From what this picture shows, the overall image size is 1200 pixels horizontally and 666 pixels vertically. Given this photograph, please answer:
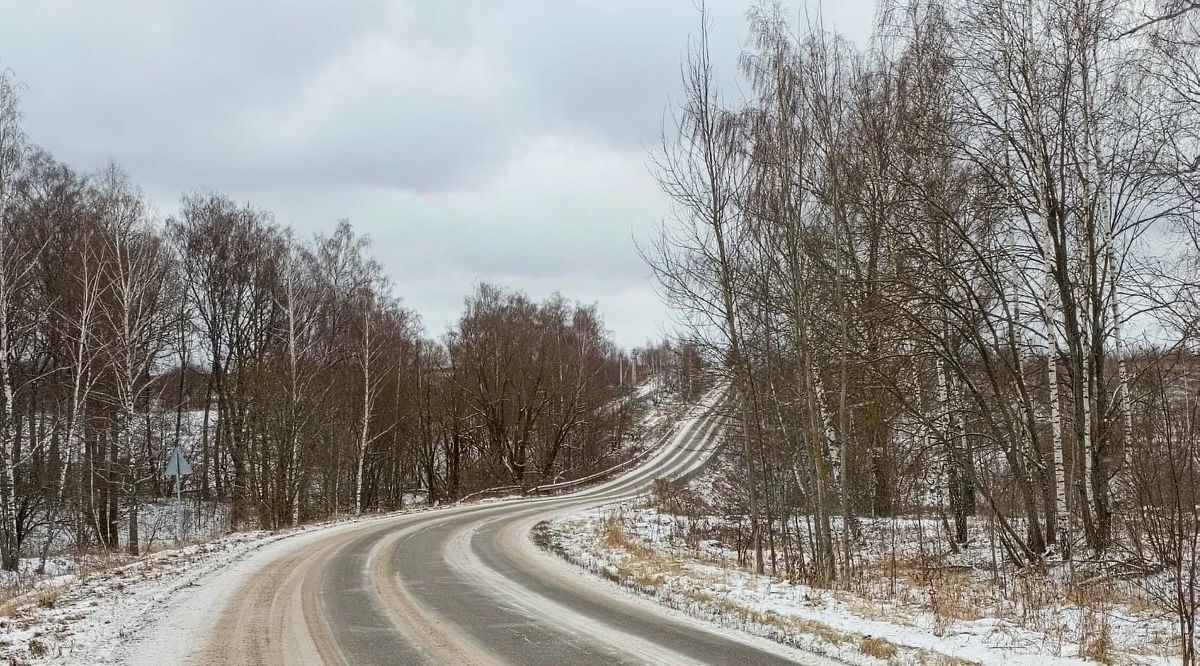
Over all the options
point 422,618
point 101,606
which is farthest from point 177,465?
point 422,618

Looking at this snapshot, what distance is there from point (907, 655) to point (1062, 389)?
8.98m

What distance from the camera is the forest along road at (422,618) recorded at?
22.2ft

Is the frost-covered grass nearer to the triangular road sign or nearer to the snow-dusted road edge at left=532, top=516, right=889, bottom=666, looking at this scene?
the snow-dusted road edge at left=532, top=516, right=889, bottom=666

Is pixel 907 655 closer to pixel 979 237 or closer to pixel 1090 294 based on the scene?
pixel 1090 294

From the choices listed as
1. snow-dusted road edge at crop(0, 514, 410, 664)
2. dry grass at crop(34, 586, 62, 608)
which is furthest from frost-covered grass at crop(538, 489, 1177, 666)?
dry grass at crop(34, 586, 62, 608)

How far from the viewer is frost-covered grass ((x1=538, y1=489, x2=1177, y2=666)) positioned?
6.90 meters

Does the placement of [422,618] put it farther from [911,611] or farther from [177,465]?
[177,465]

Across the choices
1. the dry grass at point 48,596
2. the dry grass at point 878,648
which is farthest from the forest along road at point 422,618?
the dry grass at point 48,596

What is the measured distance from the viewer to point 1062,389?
44.7 ft

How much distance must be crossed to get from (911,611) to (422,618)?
550cm

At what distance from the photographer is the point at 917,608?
9.04m

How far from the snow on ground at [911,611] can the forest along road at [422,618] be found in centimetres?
55

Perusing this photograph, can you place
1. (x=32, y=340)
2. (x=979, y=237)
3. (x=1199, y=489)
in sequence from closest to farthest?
(x=1199, y=489) < (x=979, y=237) < (x=32, y=340)

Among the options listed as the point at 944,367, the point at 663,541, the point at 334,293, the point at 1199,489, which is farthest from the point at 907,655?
the point at 334,293
